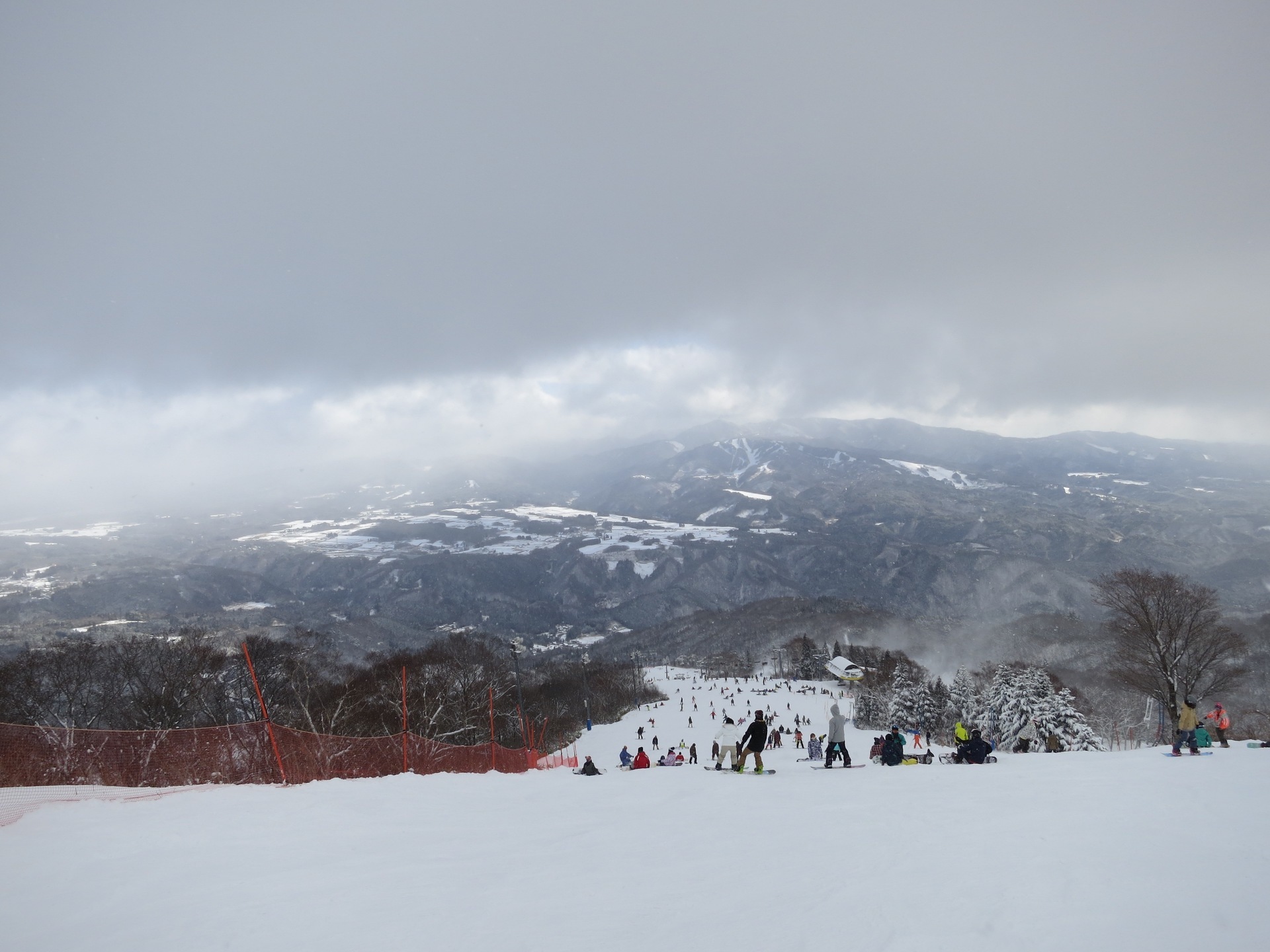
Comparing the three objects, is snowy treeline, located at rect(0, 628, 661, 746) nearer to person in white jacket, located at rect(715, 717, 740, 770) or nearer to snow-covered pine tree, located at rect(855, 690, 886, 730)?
person in white jacket, located at rect(715, 717, 740, 770)

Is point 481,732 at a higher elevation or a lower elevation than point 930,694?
higher

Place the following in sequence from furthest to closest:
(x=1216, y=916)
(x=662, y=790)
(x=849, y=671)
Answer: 1. (x=849, y=671)
2. (x=662, y=790)
3. (x=1216, y=916)

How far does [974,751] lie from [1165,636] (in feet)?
82.2

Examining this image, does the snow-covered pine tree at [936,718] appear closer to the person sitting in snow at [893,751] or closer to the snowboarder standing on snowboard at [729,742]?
the person sitting in snow at [893,751]

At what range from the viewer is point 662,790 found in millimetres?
13555

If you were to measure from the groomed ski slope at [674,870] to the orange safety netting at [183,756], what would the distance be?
162 cm

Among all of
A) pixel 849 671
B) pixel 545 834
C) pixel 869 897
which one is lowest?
pixel 849 671

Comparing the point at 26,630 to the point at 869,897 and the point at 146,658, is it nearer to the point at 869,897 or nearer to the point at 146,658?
the point at 146,658


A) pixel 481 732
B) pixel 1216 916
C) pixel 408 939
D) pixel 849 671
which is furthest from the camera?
pixel 849 671

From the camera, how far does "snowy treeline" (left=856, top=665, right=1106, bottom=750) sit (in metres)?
49.5

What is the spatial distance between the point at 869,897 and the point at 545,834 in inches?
204

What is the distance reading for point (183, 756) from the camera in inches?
500

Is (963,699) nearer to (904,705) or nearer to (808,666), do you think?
(904,705)

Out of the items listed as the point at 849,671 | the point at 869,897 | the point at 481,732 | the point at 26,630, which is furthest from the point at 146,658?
the point at 26,630
